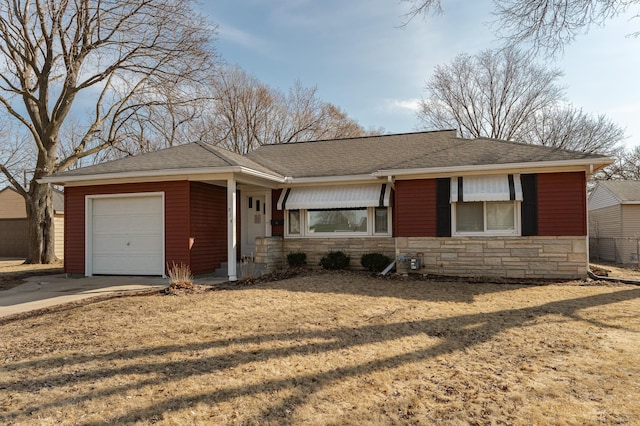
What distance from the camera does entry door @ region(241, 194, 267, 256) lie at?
565 inches

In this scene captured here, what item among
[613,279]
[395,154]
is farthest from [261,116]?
[613,279]

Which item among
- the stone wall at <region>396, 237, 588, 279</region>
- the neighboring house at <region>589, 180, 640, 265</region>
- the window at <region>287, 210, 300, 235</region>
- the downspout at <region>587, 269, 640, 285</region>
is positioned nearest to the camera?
the downspout at <region>587, 269, 640, 285</region>

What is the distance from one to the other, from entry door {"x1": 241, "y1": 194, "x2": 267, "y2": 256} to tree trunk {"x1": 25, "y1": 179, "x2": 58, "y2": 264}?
9.33 m

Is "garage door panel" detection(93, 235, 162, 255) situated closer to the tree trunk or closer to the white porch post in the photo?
the white porch post

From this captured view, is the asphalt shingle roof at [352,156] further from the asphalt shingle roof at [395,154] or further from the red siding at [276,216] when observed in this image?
the red siding at [276,216]

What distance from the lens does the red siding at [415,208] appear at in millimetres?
11578

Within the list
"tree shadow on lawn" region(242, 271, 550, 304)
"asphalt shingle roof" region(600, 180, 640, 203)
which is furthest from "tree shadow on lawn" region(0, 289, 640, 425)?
"asphalt shingle roof" region(600, 180, 640, 203)

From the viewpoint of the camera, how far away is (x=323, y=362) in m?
4.73

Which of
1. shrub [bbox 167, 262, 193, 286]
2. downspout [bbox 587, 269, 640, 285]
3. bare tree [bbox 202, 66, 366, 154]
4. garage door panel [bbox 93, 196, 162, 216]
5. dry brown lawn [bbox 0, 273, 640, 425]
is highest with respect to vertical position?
bare tree [bbox 202, 66, 366, 154]

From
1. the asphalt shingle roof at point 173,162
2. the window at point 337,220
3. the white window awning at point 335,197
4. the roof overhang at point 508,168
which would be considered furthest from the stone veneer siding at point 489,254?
the asphalt shingle roof at point 173,162

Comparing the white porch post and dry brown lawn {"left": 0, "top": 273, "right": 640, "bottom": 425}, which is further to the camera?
the white porch post

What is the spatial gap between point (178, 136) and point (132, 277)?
66.9 ft

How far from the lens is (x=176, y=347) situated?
16.9ft

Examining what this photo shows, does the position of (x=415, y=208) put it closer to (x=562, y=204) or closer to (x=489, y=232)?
(x=489, y=232)
